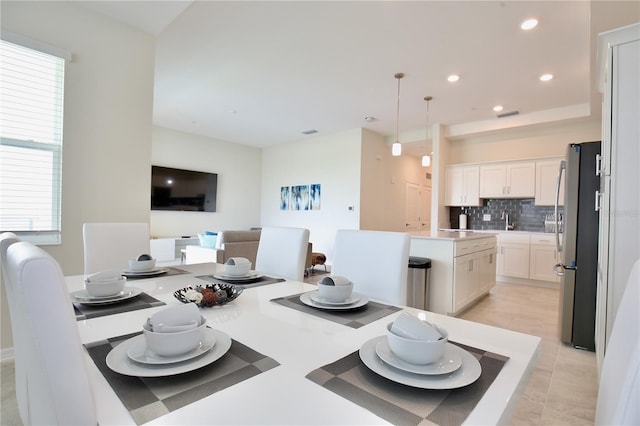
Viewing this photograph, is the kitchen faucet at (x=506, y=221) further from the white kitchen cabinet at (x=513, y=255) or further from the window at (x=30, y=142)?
the window at (x=30, y=142)

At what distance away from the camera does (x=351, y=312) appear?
111 centimetres

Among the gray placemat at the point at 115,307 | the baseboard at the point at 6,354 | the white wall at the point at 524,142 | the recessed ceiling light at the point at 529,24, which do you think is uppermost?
the recessed ceiling light at the point at 529,24

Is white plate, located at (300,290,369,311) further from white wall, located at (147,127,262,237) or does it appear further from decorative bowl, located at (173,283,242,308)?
white wall, located at (147,127,262,237)

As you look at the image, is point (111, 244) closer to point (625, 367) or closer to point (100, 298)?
point (100, 298)

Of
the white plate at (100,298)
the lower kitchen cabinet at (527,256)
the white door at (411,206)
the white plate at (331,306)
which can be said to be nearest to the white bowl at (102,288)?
the white plate at (100,298)

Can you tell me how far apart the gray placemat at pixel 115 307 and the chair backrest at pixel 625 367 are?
1.24 metres

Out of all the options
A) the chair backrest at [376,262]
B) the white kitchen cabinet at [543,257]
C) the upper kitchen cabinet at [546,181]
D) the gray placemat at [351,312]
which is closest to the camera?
the gray placemat at [351,312]

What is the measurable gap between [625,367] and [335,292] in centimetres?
77

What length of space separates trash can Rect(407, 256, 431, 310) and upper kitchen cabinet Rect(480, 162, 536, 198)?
322 cm

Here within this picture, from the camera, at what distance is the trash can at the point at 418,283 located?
317 centimetres

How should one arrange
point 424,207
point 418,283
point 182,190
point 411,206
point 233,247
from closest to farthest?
1. point 418,283
2. point 233,247
3. point 182,190
4. point 411,206
5. point 424,207

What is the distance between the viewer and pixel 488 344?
857mm

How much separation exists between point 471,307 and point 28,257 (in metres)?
4.14

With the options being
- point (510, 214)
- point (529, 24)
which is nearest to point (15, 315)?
point (529, 24)
